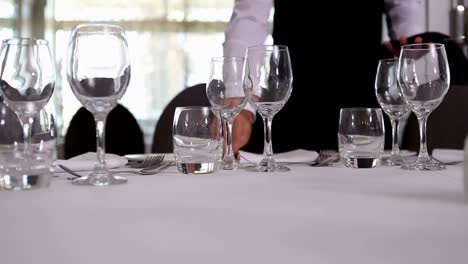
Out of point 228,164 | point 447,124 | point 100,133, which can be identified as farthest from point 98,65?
point 447,124

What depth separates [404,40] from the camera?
1186 millimetres

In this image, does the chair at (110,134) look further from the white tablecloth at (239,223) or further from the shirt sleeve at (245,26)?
the white tablecloth at (239,223)

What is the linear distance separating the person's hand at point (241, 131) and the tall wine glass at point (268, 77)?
304mm

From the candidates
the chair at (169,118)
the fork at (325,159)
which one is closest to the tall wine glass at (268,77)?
the fork at (325,159)

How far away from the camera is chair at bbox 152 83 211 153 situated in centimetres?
189

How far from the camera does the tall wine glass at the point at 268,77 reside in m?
0.92

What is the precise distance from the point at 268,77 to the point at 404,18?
0.93 meters

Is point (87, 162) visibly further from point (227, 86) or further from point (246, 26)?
point (246, 26)

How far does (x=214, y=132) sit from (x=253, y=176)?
0.10 m

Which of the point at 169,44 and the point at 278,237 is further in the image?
the point at 169,44

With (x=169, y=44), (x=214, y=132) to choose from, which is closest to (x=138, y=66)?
(x=169, y=44)

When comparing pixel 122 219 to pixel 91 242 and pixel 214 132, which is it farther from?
pixel 214 132

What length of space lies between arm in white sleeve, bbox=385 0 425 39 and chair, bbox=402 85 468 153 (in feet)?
0.83

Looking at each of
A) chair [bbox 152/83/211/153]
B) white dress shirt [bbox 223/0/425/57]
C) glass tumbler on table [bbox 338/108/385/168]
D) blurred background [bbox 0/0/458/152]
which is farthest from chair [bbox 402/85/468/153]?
blurred background [bbox 0/0/458/152]
